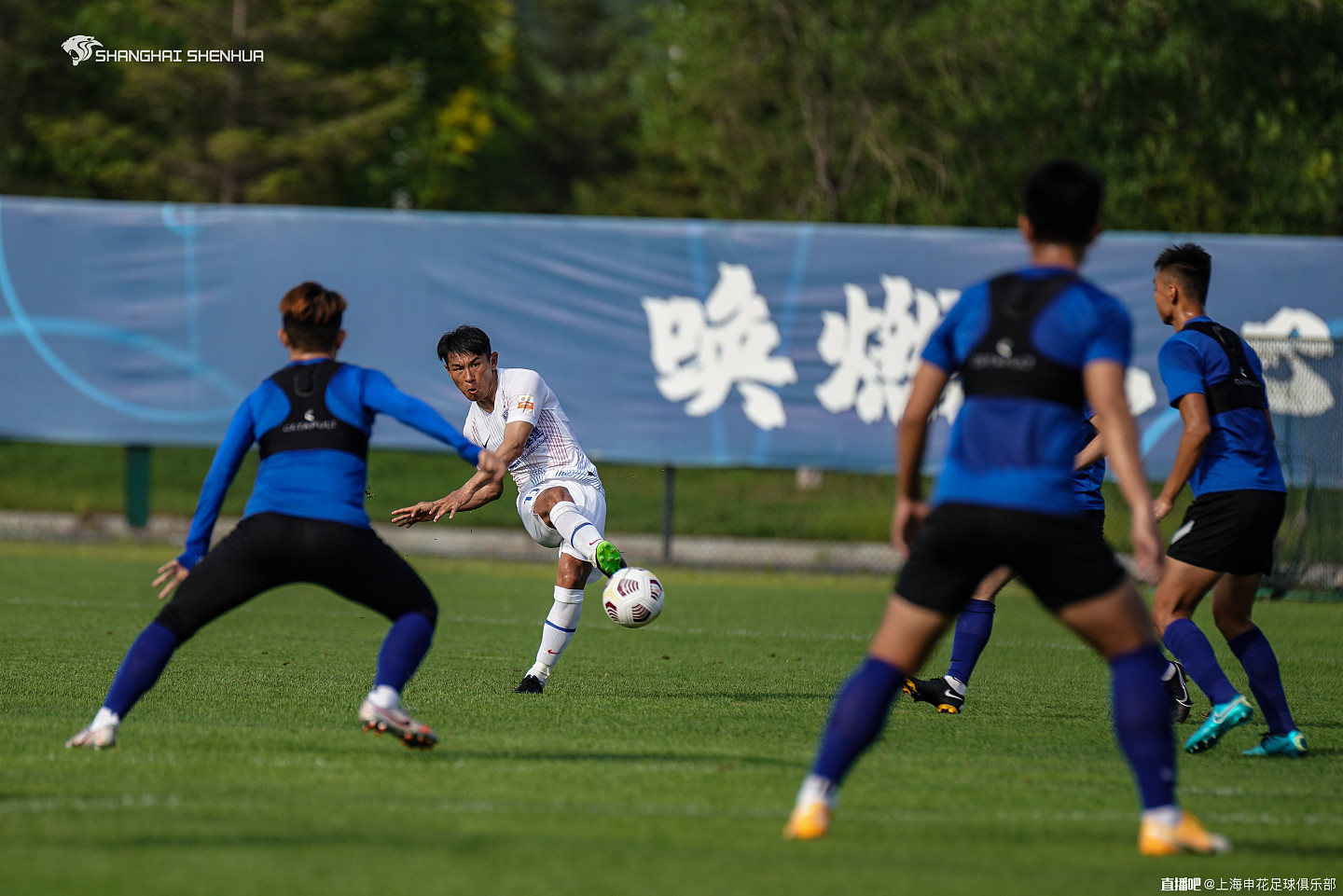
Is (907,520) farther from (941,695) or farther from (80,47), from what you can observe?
(80,47)

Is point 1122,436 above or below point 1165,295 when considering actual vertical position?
below

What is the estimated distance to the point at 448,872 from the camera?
4098 millimetres

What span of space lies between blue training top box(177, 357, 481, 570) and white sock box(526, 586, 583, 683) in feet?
9.47

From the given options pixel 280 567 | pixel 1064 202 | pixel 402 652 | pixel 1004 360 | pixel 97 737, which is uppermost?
pixel 1064 202

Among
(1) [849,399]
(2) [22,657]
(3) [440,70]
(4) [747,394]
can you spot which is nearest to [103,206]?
(4) [747,394]

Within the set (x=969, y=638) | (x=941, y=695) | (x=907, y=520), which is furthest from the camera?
(x=969, y=638)

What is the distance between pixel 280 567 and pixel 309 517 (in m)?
0.22

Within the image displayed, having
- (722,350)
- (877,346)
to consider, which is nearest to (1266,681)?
(877,346)

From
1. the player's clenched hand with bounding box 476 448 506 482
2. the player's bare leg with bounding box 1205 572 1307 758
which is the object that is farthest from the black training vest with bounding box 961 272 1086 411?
the player's bare leg with bounding box 1205 572 1307 758

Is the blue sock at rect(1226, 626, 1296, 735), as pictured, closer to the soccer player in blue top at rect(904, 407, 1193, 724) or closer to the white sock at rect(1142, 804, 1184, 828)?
the soccer player in blue top at rect(904, 407, 1193, 724)

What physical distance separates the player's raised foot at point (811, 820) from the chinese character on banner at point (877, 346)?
43.8 ft

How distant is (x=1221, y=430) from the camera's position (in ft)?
22.5

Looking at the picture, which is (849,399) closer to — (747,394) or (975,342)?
(747,394)

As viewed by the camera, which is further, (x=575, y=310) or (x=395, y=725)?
(x=575, y=310)
